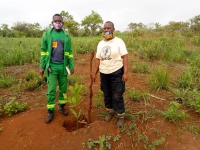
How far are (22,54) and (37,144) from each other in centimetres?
422

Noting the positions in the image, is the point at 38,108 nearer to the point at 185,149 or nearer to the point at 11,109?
the point at 11,109

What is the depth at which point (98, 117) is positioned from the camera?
308cm

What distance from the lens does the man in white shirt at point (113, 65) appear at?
2.58 m

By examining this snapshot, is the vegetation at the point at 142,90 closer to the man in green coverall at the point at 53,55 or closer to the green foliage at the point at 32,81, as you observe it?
the green foliage at the point at 32,81

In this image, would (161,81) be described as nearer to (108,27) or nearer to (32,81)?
(108,27)

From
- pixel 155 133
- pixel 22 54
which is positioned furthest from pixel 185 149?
pixel 22 54

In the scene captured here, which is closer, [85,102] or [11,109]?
[11,109]

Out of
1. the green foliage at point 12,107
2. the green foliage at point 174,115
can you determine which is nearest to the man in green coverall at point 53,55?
the green foliage at point 12,107

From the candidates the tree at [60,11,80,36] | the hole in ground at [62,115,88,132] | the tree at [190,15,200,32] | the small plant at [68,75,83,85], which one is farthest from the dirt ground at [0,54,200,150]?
the tree at [60,11,80,36]

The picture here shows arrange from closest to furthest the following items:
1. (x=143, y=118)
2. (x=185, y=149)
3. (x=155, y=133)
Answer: (x=185, y=149) < (x=155, y=133) < (x=143, y=118)

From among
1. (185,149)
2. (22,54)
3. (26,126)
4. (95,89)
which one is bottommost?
(185,149)

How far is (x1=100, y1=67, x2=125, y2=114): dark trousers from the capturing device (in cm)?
267

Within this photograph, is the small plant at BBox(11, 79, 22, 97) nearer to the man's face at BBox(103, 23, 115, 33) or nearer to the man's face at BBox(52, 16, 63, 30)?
the man's face at BBox(52, 16, 63, 30)

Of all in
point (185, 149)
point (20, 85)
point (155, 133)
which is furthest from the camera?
point (20, 85)
